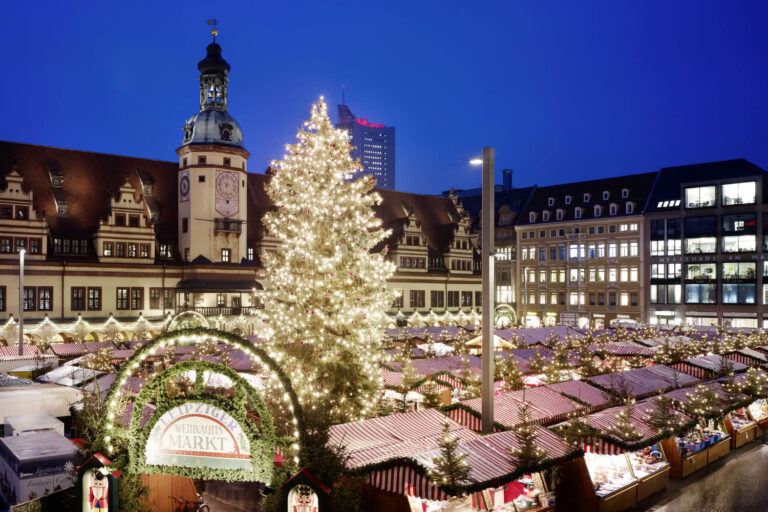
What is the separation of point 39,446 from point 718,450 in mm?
18242

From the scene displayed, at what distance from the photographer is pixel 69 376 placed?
22.8 m

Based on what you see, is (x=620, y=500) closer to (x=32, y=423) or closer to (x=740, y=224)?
(x=32, y=423)

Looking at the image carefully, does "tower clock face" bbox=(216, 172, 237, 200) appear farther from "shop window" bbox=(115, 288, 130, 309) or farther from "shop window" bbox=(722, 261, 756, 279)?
"shop window" bbox=(722, 261, 756, 279)

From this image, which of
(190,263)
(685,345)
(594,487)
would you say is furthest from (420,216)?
(594,487)

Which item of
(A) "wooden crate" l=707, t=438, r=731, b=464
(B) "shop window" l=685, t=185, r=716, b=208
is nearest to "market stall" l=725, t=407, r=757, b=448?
(A) "wooden crate" l=707, t=438, r=731, b=464

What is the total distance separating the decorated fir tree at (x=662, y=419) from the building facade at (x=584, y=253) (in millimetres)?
49605

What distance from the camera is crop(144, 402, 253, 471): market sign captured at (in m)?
8.87

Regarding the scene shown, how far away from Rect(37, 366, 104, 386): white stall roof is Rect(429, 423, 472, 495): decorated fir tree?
47.4 feet

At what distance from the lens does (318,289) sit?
54.5 ft

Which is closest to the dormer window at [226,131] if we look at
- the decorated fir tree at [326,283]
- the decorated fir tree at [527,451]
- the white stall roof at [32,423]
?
the decorated fir tree at [326,283]

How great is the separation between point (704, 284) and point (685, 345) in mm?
36188

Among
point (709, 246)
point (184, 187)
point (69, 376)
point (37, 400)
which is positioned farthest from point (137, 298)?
point (709, 246)

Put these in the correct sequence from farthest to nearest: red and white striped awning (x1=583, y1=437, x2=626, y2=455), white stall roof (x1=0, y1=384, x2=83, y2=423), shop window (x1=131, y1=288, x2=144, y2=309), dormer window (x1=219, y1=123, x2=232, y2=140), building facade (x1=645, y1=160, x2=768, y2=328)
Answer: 1. building facade (x1=645, y1=160, x2=768, y2=328)
2. dormer window (x1=219, y1=123, x2=232, y2=140)
3. shop window (x1=131, y1=288, x2=144, y2=309)
4. white stall roof (x1=0, y1=384, x2=83, y2=423)
5. red and white striped awning (x1=583, y1=437, x2=626, y2=455)

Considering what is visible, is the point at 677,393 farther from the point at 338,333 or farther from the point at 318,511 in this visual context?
the point at 318,511
